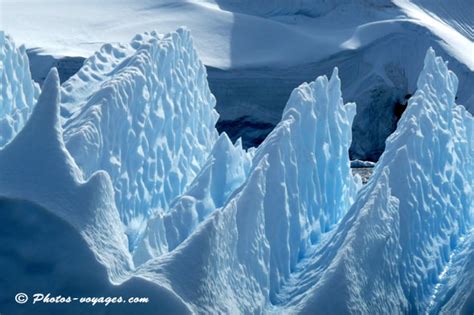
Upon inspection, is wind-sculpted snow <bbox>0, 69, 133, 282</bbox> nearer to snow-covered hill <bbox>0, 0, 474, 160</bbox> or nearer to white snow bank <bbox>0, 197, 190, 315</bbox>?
white snow bank <bbox>0, 197, 190, 315</bbox>

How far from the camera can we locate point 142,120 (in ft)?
37.6

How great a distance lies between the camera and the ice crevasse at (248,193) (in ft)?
27.2

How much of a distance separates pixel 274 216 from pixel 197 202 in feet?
3.18

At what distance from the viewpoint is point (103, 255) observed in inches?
325

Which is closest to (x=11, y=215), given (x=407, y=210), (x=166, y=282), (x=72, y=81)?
(x=166, y=282)

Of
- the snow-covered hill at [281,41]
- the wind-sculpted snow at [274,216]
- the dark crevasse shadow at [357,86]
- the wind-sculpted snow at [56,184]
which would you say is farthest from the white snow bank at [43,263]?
the dark crevasse shadow at [357,86]

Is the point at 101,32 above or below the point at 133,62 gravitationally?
below

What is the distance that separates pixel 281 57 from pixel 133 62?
12310mm

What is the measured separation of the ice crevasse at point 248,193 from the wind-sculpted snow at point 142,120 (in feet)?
0.07

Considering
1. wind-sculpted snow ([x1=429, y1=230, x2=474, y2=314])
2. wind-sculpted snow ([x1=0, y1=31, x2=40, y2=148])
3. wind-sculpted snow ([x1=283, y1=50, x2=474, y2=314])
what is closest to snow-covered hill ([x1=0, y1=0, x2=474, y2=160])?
wind-sculpted snow ([x1=0, y1=31, x2=40, y2=148])

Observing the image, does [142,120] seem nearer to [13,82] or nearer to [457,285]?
[13,82]

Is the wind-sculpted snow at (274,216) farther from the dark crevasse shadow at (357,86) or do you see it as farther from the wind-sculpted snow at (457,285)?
the dark crevasse shadow at (357,86)

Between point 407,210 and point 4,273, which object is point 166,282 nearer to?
point 4,273

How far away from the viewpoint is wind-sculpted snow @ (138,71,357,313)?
8.02 meters
